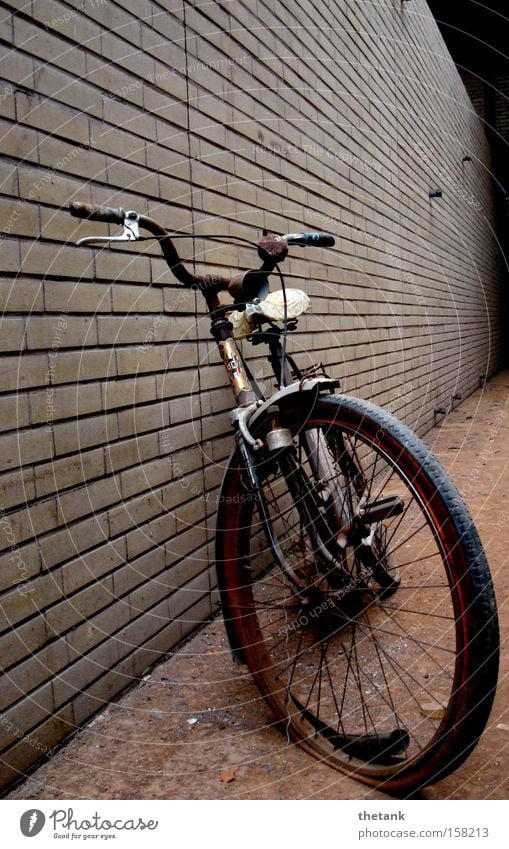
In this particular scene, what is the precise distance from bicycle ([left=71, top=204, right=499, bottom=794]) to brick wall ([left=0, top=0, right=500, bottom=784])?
24 centimetres

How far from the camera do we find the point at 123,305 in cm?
208

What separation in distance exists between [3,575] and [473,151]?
44.4 ft

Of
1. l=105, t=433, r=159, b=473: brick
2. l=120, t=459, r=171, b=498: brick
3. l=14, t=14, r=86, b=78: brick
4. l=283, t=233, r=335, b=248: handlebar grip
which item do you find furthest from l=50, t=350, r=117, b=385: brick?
l=14, t=14, r=86, b=78: brick

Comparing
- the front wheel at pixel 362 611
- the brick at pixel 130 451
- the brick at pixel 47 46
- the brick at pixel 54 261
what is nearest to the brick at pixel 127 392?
the brick at pixel 130 451

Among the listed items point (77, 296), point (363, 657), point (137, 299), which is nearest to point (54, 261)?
point (77, 296)

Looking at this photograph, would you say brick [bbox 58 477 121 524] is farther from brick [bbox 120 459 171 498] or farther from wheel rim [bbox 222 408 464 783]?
wheel rim [bbox 222 408 464 783]

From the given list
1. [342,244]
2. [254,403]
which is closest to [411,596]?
[254,403]

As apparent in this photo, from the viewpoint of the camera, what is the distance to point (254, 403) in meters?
1.91

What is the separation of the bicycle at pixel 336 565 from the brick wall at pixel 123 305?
0.24 metres

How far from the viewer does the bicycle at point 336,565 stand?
1.38 metres

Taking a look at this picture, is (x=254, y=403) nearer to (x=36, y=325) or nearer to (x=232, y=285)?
(x=232, y=285)

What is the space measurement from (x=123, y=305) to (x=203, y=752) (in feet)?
4.13

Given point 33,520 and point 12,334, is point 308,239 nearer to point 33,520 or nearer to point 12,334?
point 12,334

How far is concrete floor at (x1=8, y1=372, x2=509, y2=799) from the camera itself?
1.61 meters
